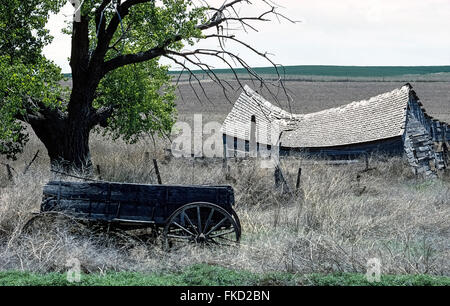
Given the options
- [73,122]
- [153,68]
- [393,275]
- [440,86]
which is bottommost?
[393,275]

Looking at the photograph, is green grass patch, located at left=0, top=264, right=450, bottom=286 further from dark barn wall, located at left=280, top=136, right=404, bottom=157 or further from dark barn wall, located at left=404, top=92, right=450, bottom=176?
dark barn wall, located at left=404, top=92, right=450, bottom=176

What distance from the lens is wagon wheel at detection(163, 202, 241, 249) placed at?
8664 millimetres

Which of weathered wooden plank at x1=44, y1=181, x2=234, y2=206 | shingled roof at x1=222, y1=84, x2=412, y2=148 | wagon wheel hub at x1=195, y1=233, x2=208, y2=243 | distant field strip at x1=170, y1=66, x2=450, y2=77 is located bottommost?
wagon wheel hub at x1=195, y1=233, x2=208, y2=243

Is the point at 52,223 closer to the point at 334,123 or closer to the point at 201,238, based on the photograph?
the point at 201,238

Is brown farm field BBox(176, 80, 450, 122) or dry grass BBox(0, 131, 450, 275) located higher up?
brown farm field BBox(176, 80, 450, 122)

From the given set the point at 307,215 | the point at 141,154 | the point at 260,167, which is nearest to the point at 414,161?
the point at 260,167

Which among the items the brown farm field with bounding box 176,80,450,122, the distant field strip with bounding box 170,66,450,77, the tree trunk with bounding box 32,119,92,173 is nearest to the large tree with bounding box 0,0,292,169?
the tree trunk with bounding box 32,119,92,173

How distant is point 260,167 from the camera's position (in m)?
14.1

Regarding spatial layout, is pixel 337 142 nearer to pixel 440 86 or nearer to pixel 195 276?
pixel 195 276

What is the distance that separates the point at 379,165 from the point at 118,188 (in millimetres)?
13110

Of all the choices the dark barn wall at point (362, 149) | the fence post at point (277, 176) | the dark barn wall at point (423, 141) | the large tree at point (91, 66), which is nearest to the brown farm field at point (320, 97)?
the dark barn wall at point (423, 141)

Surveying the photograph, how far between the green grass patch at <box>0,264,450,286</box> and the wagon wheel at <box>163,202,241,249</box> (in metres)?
1.77

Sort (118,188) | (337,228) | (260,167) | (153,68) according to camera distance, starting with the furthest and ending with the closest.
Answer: (153,68), (260,167), (337,228), (118,188)

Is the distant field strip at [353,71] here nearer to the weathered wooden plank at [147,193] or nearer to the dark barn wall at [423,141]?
the dark barn wall at [423,141]
